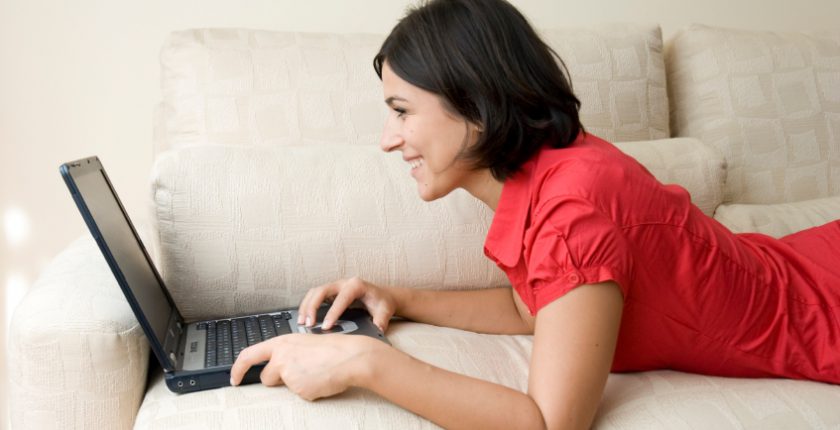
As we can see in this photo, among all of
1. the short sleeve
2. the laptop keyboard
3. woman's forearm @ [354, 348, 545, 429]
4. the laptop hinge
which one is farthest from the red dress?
the laptop hinge

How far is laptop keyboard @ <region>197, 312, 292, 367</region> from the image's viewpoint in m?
1.05

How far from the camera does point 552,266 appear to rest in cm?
89

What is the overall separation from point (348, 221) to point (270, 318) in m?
0.20

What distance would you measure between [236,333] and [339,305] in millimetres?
163

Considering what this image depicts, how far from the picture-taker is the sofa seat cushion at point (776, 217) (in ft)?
4.89

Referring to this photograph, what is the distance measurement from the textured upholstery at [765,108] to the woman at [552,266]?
51cm

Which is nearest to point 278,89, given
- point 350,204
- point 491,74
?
point 350,204

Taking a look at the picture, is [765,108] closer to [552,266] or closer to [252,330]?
[552,266]

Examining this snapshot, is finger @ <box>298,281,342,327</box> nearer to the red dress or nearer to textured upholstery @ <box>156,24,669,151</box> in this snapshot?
the red dress

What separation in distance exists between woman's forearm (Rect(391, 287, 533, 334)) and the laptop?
0.25 ft

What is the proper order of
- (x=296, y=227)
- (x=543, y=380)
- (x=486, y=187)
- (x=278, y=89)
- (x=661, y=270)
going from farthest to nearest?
(x=278, y=89) < (x=296, y=227) < (x=486, y=187) < (x=661, y=270) < (x=543, y=380)

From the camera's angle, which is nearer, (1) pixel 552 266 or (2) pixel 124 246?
(1) pixel 552 266

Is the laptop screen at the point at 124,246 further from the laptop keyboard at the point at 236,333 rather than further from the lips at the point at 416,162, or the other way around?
the lips at the point at 416,162

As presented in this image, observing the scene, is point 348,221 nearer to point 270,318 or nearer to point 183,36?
point 270,318
